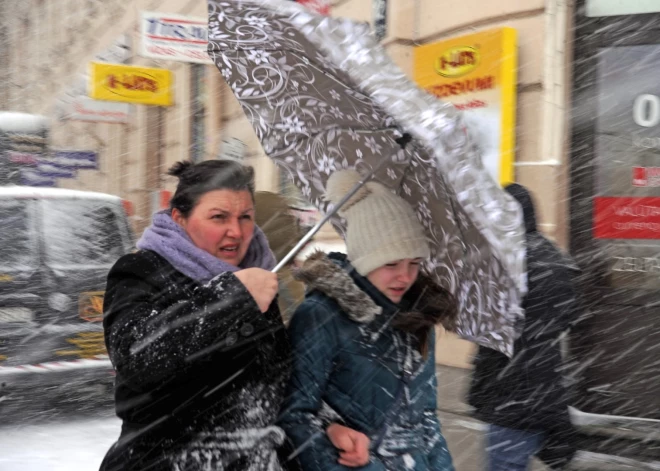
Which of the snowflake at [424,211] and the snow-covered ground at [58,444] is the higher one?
the snowflake at [424,211]

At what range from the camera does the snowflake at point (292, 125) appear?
2865mm

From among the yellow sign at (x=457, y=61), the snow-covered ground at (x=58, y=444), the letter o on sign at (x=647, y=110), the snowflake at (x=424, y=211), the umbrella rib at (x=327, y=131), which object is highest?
the yellow sign at (x=457, y=61)

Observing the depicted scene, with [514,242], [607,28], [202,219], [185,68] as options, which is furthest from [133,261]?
[185,68]

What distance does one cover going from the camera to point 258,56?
8.76 ft

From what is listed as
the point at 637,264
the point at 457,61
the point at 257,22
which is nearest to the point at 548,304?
the point at 257,22

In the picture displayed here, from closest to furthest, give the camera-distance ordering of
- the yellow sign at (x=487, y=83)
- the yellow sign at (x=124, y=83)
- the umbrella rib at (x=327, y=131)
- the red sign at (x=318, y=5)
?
the umbrella rib at (x=327, y=131) → the red sign at (x=318, y=5) → the yellow sign at (x=487, y=83) → the yellow sign at (x=124, y=83)

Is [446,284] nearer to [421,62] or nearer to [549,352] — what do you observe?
[549,352]

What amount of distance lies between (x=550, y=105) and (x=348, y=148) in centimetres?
479

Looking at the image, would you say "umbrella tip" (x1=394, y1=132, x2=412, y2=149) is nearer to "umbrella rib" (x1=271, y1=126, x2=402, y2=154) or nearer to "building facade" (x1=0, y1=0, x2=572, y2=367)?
"umbrella rib" (x1=271, y1=126, x2=402, y2=154)

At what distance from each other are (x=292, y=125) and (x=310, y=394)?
40.2 inches

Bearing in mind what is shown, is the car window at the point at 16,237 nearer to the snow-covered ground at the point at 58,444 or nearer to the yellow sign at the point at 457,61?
the snow-covered ground at the point at 58,444

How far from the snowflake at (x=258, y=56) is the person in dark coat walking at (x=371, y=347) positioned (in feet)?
Result: 1.69

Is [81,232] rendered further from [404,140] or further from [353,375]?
[353,375]

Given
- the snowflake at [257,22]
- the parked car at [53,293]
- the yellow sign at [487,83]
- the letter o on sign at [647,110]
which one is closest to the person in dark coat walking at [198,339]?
the snowflake at [257,22]
